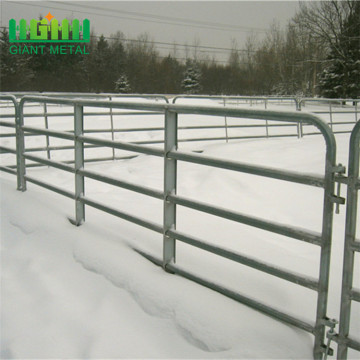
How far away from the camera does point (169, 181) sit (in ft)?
9.34

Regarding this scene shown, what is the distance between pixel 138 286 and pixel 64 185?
144 inches

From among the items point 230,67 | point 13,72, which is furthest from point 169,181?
point 230,67

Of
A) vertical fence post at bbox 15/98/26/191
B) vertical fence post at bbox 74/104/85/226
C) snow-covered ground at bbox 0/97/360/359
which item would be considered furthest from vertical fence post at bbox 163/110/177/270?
vertical fence post at bbox 15/98/26/191

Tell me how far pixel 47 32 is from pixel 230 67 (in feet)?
85.7

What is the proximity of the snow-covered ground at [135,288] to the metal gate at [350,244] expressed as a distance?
20 centimetres

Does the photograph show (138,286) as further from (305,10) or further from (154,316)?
(305,10)

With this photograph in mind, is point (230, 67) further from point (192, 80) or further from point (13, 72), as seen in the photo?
point (13, 72)

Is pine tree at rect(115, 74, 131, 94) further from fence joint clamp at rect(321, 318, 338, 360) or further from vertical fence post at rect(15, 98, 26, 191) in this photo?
fence joint clamp at rect(321, 318, 338, 360)

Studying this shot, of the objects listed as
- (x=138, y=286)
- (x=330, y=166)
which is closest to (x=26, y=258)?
(x=138, y=286)

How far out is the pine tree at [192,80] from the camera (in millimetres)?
54594

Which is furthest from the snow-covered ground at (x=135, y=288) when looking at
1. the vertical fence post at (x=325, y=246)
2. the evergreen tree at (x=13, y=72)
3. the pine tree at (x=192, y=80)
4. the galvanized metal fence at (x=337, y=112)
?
the pine tree at (x=192, y=80)

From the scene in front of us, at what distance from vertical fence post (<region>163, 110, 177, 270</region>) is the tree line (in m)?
39.1

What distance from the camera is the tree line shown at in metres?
40.2

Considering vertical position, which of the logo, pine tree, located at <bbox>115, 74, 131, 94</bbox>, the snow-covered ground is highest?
the logo
